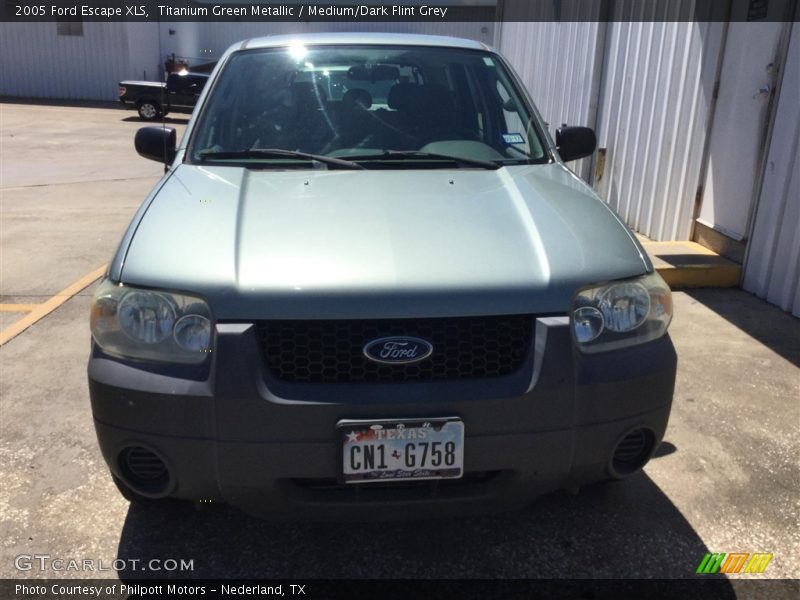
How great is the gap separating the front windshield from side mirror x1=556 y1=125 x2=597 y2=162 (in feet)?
1.06

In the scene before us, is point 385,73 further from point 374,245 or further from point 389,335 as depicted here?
point 389,335

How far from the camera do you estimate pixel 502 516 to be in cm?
278

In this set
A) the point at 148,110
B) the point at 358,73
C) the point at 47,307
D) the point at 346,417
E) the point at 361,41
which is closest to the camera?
the point at 346,417

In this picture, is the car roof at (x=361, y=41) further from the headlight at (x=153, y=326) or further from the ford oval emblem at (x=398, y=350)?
the ford oval emblem at (x=398, y=350)

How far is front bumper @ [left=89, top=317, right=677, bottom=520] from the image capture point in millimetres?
2080

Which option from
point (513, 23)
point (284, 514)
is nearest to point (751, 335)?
point (284, 514)

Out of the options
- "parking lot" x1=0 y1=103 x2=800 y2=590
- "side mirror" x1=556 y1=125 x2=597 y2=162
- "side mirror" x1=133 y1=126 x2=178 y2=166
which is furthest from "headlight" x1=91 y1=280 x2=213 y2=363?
"side mirror" x1=556 y1=125 x2=597 y2=162

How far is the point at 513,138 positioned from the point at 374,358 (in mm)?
1684

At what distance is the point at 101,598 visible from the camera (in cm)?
237

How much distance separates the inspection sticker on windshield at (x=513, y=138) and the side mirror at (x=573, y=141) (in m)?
0.38

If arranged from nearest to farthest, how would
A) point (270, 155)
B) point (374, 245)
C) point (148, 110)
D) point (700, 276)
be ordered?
point (374, 245), point (270, 155), point (700, 276), point (148, 110)

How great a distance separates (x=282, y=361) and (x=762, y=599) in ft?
5.56

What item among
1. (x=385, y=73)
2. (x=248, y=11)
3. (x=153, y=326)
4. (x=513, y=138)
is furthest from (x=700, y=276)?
(x=248, y=11)

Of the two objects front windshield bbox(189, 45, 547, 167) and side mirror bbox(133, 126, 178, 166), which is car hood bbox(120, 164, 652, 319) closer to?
front windshield bbox(189, 45, 547, 167)
